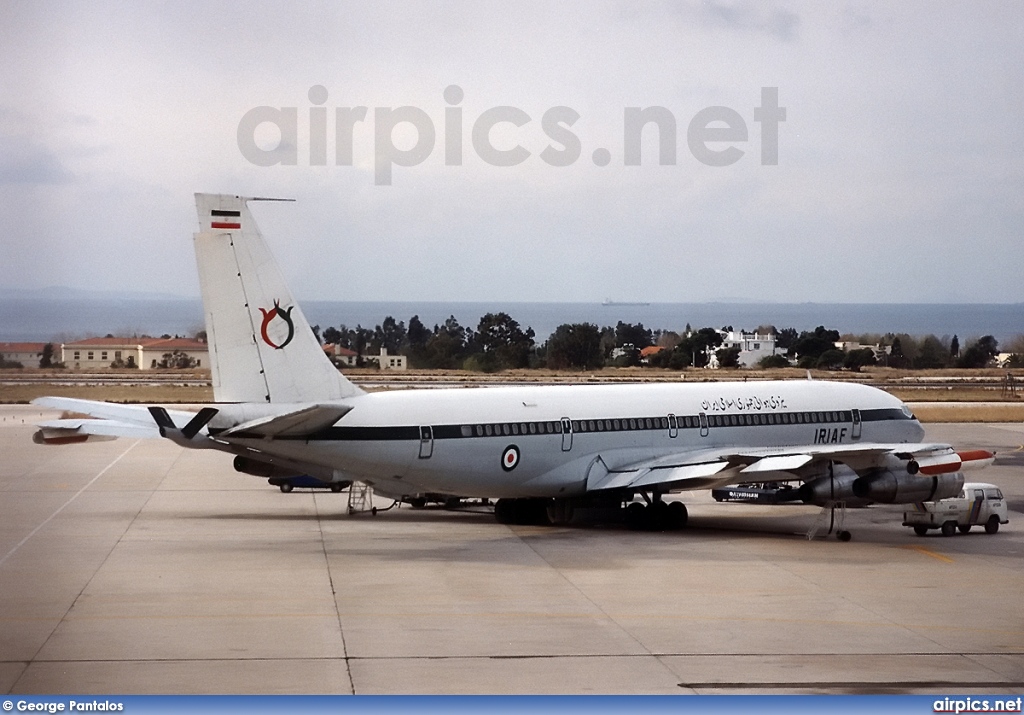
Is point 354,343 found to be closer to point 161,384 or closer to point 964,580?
point 161,384

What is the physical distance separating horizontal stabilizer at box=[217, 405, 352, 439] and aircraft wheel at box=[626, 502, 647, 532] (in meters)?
8.96

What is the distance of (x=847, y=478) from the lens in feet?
107

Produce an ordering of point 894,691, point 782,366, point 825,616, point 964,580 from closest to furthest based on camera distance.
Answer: point 894,691, point 825,616, point 964,580, point 782,366

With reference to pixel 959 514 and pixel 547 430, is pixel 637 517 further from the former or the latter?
pixel 959 514

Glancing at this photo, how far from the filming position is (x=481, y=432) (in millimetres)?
32344

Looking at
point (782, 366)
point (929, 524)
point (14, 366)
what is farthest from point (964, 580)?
point (782, 366)

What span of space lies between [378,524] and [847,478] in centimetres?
1220

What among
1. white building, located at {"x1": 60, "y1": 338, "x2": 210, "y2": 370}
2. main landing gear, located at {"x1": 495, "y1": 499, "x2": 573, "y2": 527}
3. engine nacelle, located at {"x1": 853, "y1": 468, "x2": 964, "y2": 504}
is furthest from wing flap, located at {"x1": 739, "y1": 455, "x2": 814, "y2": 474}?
white building, located at {"x1": 60, "y1": 338, "x2": 210, "y2": 370}

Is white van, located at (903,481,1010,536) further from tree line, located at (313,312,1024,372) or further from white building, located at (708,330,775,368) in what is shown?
white building, located at (708,330,775,368)

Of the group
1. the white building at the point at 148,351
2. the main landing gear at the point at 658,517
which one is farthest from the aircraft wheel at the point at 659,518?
the white building at the point at 148,351

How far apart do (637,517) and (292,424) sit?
10.1m

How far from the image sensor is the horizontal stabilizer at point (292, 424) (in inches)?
1153

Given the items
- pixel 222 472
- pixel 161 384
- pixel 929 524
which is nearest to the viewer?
pixel 929 524

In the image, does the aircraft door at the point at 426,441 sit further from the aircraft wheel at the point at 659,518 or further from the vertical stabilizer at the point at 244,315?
the aircraft wheel at the point at 659,518
